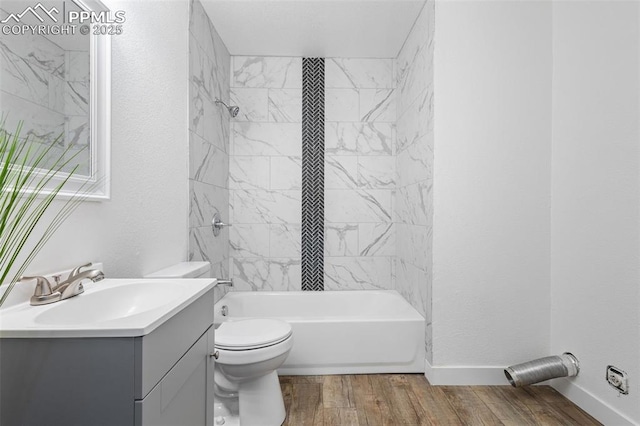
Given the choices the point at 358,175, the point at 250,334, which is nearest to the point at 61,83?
the point at 250,334

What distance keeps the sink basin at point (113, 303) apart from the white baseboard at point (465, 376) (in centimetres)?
171

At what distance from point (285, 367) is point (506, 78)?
2.26m

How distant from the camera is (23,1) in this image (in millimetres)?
1086

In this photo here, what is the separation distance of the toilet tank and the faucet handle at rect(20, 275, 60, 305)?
68 cm

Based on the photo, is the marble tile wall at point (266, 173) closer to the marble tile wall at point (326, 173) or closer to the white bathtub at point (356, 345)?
the marble tile wall at point (326, 173)

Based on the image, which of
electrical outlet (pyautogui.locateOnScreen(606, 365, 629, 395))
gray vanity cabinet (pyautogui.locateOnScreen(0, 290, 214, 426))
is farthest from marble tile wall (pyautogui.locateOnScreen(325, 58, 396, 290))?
gray vanity cabinet (pyautogui.locateOnScreen(0, 290, 214, 426))

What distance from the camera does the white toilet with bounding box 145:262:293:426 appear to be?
172cm

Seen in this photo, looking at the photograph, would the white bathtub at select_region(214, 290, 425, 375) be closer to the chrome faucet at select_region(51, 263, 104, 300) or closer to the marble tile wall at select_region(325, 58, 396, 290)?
the marble tile wall at select_region(325, 58, 396, 290)

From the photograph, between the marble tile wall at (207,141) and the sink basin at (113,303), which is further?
the marble tile wall at (207,141)

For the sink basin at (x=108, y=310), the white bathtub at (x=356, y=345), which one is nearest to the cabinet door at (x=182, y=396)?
the sink basin at (x=108, y=310)

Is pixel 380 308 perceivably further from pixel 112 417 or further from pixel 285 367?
pixel 112 417

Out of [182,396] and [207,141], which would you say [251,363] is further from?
[207,141]

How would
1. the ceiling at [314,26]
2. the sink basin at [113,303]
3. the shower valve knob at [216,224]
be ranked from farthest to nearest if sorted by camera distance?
the shower valve knob at [216,224] → the ceiling at [314,26] → the sink basin at [113,303]

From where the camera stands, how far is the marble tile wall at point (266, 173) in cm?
319
